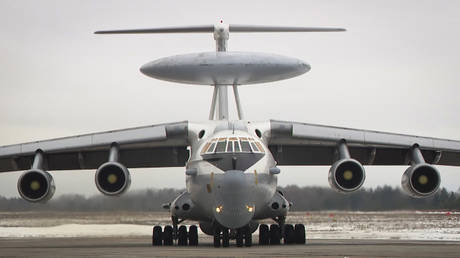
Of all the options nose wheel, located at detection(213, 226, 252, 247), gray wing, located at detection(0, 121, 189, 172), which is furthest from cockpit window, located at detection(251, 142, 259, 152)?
gray wing, located at detection(0, 121, 189, 172)

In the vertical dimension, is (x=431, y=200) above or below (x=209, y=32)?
below

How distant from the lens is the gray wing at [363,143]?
789 inches

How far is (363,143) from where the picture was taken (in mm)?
20172

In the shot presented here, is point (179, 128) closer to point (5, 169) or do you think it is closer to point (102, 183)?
point (102, 183)

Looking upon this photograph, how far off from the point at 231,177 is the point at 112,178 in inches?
125

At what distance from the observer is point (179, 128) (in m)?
20.1

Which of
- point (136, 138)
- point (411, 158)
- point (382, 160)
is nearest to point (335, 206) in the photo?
point (382, 160)

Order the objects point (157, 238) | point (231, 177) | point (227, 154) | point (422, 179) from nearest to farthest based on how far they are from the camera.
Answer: point (231, 177), point (227, 154), point (422, 179), point (157, 238)

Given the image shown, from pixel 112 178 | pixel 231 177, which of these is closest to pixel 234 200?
pixel 231 177

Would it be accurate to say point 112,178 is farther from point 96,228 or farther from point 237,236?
point 96,228

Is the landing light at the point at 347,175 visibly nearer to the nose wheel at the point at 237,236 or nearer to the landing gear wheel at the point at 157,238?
the nose wheel at the point at 237,236

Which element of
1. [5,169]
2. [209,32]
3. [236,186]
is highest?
[209,32]

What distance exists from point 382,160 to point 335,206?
6684mm

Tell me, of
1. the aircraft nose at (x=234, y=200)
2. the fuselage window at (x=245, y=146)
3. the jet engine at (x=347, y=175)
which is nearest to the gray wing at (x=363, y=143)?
the jet engine at (x=347, y=175)
